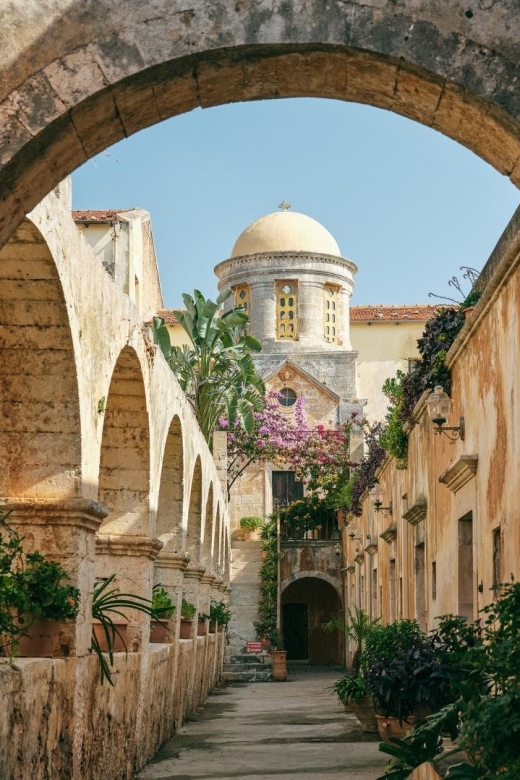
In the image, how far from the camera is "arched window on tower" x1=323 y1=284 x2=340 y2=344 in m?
42.3

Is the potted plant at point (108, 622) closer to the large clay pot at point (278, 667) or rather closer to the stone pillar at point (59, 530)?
the stone pillar at point (59, 530)

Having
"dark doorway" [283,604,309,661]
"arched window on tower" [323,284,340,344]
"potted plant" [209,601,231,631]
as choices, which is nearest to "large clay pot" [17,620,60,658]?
"potted plant" [209,601,231,631]

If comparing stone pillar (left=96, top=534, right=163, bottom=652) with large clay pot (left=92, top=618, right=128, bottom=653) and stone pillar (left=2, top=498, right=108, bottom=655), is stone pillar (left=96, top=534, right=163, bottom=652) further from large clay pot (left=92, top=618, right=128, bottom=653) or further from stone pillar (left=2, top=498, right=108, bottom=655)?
stone pillar (left=2, top=498, right=108, bottom=655)

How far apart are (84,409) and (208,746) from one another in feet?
20.6

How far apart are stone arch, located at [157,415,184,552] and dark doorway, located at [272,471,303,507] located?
78.3 ft

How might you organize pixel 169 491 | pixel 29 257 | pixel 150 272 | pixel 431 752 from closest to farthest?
pixel 431 752, pixel 29 257, pixel 169 491, pixel 150 272

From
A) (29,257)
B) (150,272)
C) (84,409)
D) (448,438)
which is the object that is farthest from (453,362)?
(150,272)

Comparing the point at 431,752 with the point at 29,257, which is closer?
the point at 431,752

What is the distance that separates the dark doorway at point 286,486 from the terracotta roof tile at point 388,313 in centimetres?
852

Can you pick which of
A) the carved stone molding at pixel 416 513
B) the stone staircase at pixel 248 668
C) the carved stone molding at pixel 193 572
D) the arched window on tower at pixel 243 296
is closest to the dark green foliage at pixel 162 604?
the carved stone molding at pixel 416 513

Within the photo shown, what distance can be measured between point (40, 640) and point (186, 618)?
31.4 feet

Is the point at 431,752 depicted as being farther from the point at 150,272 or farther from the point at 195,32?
the point at 150,272

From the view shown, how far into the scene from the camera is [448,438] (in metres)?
11.4

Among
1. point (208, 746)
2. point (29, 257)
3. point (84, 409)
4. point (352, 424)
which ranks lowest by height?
point (208, 746)
